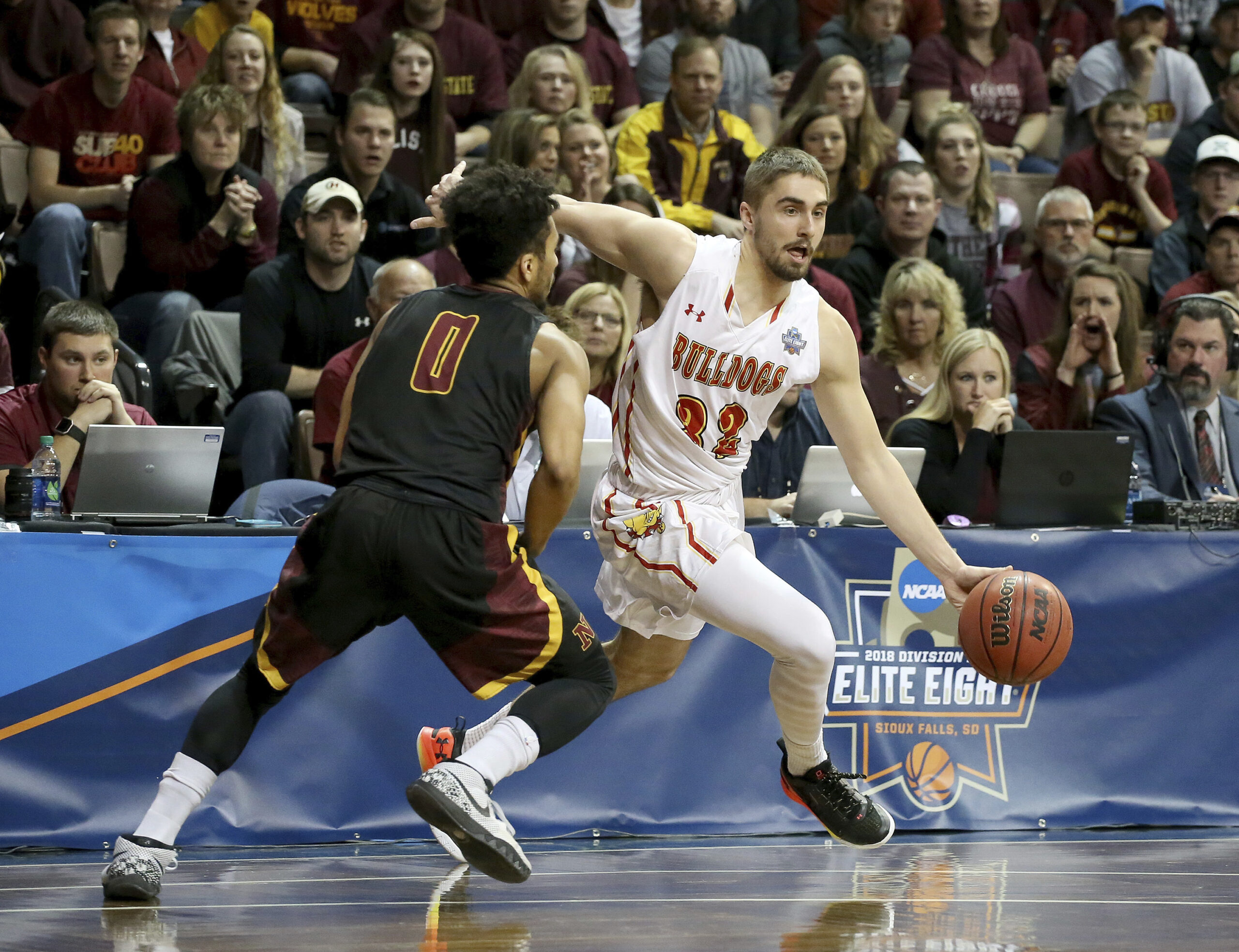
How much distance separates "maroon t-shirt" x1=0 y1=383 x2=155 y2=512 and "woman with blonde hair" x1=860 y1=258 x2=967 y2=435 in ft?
11.5

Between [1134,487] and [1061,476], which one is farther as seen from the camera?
[1134,487]

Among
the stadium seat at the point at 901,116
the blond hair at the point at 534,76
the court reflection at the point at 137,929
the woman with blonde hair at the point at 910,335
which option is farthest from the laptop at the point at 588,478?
the stadium seat at the point at 901,116

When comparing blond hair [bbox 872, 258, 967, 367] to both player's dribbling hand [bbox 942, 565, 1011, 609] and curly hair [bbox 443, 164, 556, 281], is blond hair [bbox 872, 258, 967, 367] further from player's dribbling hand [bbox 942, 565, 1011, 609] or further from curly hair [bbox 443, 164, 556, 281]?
curly hair [bbox 443, 164, 556, 281]

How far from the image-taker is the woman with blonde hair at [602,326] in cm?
701

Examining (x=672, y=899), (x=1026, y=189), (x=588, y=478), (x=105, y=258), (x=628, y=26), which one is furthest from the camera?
(x=628, y=26)

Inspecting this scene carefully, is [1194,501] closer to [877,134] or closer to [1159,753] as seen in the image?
[1159,753]

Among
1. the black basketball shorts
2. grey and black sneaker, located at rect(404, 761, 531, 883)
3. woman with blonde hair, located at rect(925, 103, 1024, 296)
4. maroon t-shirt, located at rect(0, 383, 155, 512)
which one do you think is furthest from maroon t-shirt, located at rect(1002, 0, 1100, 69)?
grey and black sneaker, located at rect(404, 761, 531, 883)

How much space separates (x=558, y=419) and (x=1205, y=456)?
4104 mm

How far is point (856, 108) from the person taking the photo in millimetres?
9406

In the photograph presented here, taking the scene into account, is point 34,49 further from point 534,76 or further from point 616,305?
point 616,305

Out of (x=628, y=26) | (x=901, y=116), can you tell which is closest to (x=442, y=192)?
(x=628, y=26)

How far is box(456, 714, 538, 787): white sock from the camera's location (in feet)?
12.8

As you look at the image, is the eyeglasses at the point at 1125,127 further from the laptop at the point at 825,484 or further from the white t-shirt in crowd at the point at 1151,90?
the laptop at the point at 825,484

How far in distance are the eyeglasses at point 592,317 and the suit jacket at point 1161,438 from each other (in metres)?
2.26
